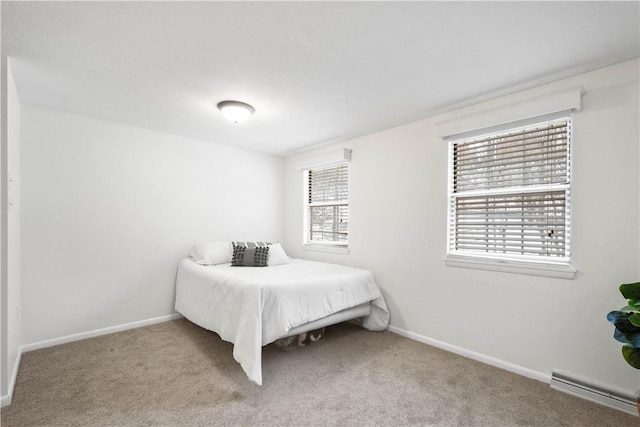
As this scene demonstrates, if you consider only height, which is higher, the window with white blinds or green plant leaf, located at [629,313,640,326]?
the window with white blinds

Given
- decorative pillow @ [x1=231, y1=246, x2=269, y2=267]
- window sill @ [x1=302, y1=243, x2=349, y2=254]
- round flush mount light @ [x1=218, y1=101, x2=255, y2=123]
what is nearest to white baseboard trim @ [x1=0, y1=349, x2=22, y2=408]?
decorative pillow @ [x1=231, y1=246, x2=269, y2=267]

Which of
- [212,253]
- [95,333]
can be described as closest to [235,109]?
[212,253]

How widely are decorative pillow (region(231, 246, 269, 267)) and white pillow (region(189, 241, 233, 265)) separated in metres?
0.16

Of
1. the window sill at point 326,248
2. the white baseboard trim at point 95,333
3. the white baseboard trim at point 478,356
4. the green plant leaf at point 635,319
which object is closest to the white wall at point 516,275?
the white baseboard trim at point 478,356

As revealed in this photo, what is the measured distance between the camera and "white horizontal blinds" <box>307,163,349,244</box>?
4137 millimetres

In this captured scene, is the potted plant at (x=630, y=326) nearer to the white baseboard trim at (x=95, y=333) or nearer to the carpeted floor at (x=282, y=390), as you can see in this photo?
the carpeted floor at (x=282, y=390)

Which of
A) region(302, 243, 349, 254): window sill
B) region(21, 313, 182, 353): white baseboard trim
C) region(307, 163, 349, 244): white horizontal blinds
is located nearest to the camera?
region(21, 313, 182, 353): white baseboard trim

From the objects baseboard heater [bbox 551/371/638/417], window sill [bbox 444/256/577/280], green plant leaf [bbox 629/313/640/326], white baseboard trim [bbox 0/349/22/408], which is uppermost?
window sill [bbox 444/256/577/280]

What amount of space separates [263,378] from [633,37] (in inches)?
130

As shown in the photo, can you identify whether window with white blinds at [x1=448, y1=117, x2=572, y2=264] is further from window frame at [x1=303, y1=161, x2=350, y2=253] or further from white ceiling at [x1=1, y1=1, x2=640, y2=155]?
window frame at [x1=303, y1=161, x2=350, y2=253]

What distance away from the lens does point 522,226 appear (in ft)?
8.29

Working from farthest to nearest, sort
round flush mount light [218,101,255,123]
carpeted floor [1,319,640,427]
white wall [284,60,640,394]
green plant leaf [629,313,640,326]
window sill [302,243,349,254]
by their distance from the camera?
window sill [302,243,349,254] < round flush mount light [218,101,255,123] < white wall [284,60,640,394] < carpeted floor [1,319,640,427] < green plant leaf [629,313,640,326]

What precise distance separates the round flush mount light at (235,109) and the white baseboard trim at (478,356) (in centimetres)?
271

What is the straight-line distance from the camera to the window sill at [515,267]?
7.42 ft
